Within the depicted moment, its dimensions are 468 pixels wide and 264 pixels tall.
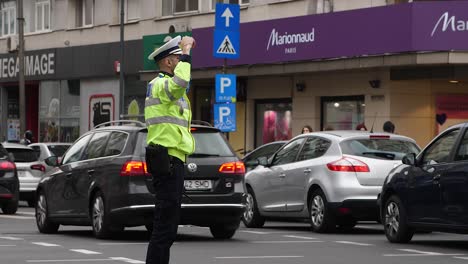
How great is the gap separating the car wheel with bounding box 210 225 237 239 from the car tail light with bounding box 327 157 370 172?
213 cm

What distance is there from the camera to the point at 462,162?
1480 centimetres

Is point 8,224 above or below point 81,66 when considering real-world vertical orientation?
below

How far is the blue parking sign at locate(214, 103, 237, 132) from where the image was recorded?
26984 millimetres

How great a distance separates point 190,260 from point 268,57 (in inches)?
756

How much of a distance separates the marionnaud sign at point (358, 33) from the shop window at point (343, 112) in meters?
1.65

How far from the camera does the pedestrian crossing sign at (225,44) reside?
26.6 metres

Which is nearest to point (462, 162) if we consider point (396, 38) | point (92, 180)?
point (92, 180)

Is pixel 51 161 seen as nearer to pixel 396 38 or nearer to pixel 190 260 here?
pixel 190 260

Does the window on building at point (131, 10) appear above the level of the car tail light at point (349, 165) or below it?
above

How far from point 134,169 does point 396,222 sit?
3398 millimetres

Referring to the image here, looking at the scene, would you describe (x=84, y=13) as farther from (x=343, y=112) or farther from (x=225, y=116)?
(x=225, y=116)

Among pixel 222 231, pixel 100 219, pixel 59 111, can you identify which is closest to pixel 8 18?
pixel 59 111

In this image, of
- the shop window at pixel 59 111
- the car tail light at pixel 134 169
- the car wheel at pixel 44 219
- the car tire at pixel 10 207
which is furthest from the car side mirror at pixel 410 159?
the shop window at pixel 59 111

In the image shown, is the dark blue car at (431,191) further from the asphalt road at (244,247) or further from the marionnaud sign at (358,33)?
the marionnaud sign at (358,33)
